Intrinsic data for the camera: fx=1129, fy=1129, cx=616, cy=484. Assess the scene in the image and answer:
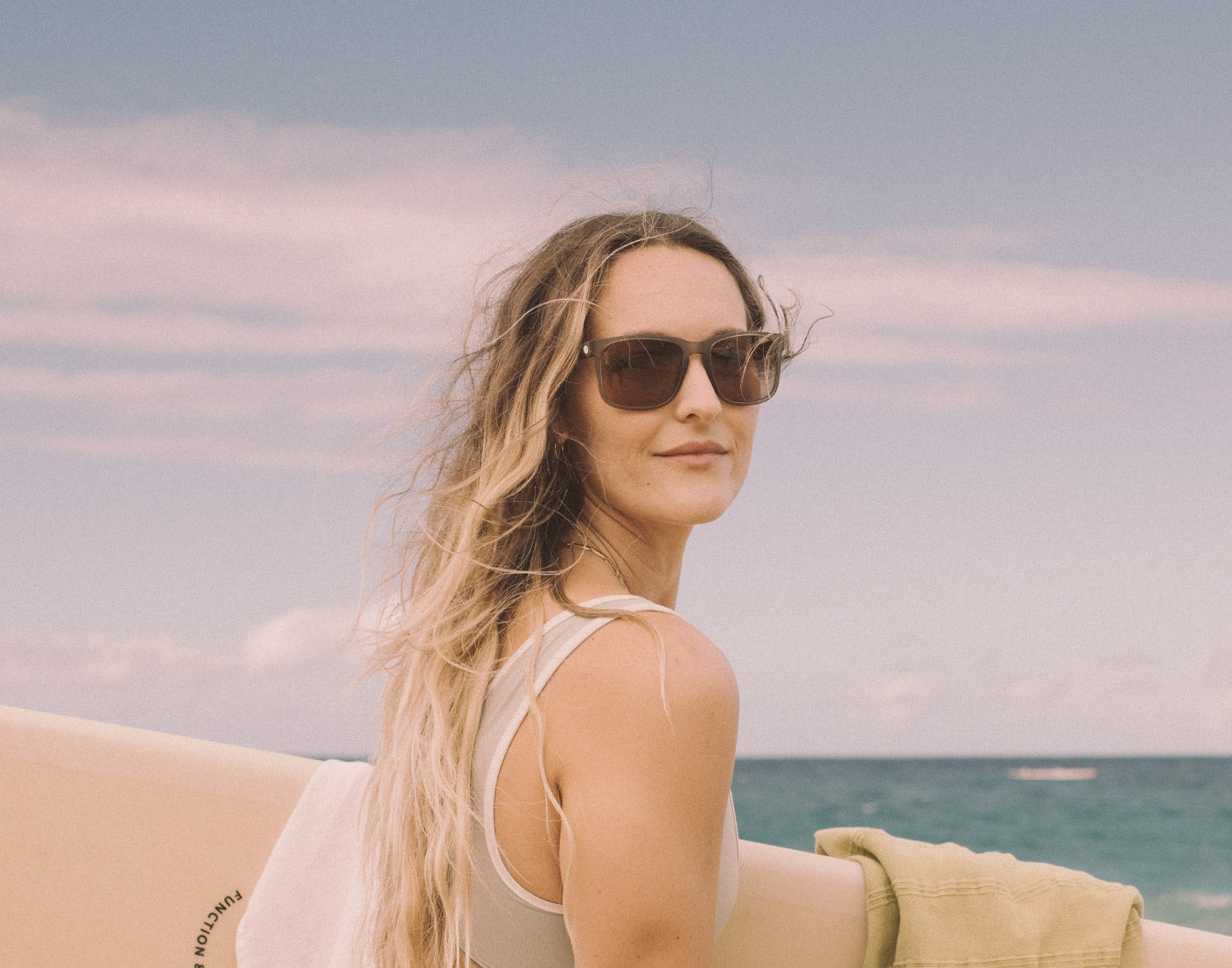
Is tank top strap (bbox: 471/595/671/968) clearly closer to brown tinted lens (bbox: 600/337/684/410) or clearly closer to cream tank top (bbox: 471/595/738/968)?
cream tank top (bbox: 471/595/738/968)

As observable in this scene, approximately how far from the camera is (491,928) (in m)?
1.34

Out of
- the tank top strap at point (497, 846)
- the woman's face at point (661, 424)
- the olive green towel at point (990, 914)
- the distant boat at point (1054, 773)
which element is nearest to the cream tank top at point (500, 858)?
the tank top strap at point (497, 846)

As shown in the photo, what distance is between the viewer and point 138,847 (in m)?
2.05

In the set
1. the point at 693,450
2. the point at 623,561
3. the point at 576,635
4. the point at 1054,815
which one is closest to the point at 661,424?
the point at 693,450

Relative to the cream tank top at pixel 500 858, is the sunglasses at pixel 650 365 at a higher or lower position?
higher

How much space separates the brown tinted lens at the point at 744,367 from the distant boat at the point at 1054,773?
33.0 m

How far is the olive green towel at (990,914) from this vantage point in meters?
1.78

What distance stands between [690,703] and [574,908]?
25cm

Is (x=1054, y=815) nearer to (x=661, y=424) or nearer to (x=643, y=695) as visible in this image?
(x=661, y=424)

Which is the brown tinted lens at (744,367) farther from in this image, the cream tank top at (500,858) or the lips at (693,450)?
the cream tank top at (500,858)

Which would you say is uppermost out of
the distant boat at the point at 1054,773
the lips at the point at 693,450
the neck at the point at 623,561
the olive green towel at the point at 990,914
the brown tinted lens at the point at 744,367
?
the distant boat at the point at 1054,773

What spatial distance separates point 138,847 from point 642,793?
131cm

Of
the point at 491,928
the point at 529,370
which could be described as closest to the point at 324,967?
the point at 491,928

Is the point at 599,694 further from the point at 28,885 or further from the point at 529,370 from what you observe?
the point at 28,885
